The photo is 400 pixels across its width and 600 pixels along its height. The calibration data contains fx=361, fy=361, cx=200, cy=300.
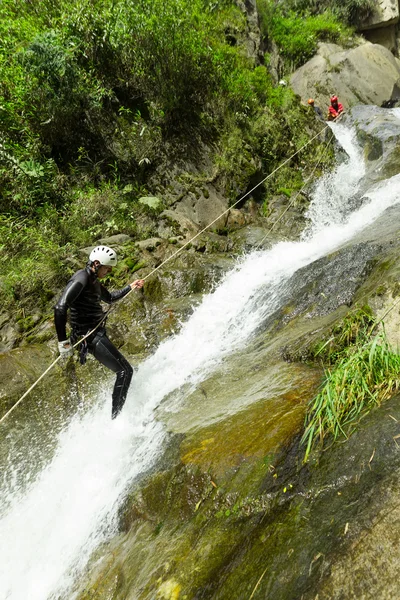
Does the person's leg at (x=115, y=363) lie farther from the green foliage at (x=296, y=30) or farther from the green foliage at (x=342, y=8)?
the green foliage at (x=342, y=8)

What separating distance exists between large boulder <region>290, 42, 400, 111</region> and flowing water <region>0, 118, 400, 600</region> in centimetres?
1326

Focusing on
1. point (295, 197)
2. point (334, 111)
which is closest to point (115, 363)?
point (295, 197)

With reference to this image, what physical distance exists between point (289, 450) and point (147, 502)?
1.44 metres

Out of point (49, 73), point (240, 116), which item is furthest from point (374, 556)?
point (240, 116)

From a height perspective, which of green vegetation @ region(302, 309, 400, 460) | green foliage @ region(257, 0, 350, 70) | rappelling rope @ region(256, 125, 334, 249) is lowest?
rappelling rope @ region(256, 125, 334, 249)

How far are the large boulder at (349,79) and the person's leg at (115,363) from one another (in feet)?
62.1

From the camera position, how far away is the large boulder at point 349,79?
61.6ft

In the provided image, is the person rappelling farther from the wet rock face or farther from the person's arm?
the wet rock face

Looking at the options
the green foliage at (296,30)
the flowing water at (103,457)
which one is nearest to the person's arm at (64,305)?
the flowing water at (103,457)

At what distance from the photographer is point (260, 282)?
8.12 m

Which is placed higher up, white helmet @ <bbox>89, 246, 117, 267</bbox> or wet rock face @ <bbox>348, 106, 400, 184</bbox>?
white helmet @ <bbox>89, 246, 117, 267</bbox>

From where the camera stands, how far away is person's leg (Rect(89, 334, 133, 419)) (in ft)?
16.3

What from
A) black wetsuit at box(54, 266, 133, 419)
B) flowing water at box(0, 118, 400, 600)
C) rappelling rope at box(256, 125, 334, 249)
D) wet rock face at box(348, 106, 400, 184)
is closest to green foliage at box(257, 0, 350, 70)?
wet rock face at box(348, 106, 400, 184)

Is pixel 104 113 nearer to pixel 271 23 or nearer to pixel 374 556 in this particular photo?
pixel 374 556
